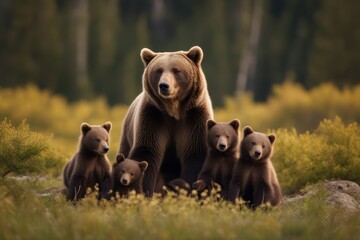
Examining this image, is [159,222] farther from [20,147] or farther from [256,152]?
[20,147]

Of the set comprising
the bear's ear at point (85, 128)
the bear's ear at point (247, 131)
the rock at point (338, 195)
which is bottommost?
the rock at point (338, 195)

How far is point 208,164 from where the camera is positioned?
29.8 ft

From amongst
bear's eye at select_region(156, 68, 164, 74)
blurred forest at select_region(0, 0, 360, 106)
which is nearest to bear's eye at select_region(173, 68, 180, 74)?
bear's eye at select_region(156, 68, 164, 74)

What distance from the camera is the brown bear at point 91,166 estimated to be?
9156 millimetres

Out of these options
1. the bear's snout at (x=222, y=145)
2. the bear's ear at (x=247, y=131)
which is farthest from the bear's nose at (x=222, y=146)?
the bear's ear at (x=247, y=131)

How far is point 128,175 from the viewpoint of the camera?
348 inches

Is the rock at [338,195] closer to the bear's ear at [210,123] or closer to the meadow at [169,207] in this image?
the meadow at [169,207]

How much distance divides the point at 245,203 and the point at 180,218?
6.49 feet

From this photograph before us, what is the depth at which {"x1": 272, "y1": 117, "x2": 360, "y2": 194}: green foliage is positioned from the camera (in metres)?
11.6

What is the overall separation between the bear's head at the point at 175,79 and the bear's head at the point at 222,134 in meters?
0.39

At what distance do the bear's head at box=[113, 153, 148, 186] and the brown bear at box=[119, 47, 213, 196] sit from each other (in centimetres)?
32

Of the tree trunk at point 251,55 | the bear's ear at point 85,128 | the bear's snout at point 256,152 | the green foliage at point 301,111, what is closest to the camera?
the bear's snout at point 256,152

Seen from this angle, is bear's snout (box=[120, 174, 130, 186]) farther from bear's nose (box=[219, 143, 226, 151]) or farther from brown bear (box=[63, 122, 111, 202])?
bear's nose (box=[219, 143, 226, 151])

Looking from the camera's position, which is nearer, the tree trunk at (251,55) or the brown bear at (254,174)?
the brown bear at (254,174)
